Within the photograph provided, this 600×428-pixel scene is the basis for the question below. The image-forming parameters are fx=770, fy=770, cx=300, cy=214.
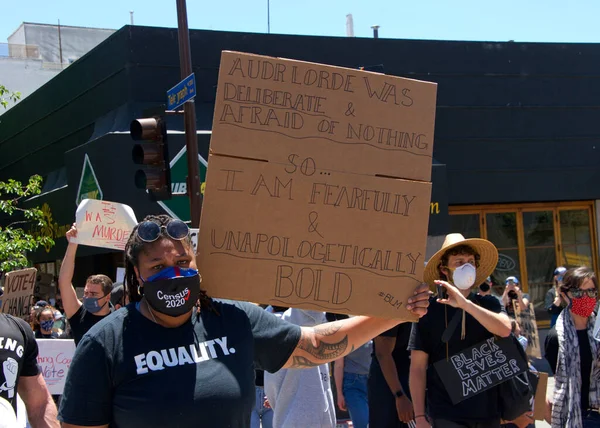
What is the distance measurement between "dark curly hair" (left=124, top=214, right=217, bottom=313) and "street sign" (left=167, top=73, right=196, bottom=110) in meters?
6.11

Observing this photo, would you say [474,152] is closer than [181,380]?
No

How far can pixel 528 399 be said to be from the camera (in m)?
5.02

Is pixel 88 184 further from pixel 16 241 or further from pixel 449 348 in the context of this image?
pixel 449 348

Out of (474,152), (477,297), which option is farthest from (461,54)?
(477,297)

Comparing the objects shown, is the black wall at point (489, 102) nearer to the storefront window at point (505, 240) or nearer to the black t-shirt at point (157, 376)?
the storefront window at point (505, 240)

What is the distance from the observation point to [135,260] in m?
2.85

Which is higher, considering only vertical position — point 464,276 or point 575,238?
point 575,238

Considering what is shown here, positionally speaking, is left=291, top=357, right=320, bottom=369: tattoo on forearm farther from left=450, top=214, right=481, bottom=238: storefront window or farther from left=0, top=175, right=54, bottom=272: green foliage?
left=450, top=214, right=481, bottom=238: storefront window

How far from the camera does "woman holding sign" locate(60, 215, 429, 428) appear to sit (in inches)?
102

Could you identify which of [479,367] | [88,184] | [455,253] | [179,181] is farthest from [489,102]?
[479,367]

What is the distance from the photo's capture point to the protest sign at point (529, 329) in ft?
27.8

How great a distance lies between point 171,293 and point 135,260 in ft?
0.84

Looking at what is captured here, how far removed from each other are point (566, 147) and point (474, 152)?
6.70ft

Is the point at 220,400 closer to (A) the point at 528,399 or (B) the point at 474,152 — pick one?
(A) the point at 528,399
